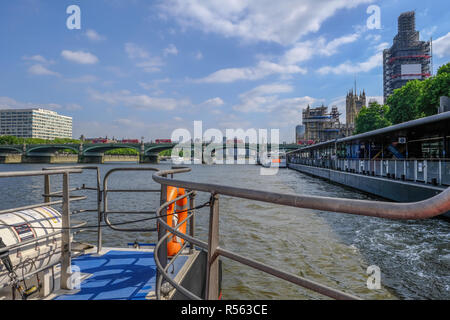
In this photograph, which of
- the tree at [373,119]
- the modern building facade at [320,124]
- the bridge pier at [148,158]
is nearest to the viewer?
→ the tree at [373,119]

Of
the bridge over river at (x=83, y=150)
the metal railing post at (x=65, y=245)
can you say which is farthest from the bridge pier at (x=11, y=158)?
the metal railing post at (x=65, y=245)

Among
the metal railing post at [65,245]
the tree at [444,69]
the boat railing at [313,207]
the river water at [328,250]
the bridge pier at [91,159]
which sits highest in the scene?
the tree at [444,69]

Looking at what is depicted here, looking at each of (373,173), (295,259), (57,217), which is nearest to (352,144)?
(373,173)

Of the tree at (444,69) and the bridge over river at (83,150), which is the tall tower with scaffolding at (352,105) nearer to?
the bridge over river at (83,150)

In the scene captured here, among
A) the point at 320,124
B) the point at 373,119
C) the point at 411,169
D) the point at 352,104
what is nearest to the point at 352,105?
the point at 352,104

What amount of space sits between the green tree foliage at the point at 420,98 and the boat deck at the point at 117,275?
36.8 metres

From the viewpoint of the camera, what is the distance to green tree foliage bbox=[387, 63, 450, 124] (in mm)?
31987

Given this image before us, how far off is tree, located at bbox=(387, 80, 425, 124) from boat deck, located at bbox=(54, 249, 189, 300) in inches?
1716

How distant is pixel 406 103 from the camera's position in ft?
135

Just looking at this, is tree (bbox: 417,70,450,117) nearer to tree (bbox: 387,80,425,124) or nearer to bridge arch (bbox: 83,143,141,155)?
tree (bbox: 387,80,425,124)

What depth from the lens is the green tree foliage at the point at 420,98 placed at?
3199 cm

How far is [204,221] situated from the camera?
38.4 ft

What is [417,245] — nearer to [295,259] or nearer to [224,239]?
[295,259]
